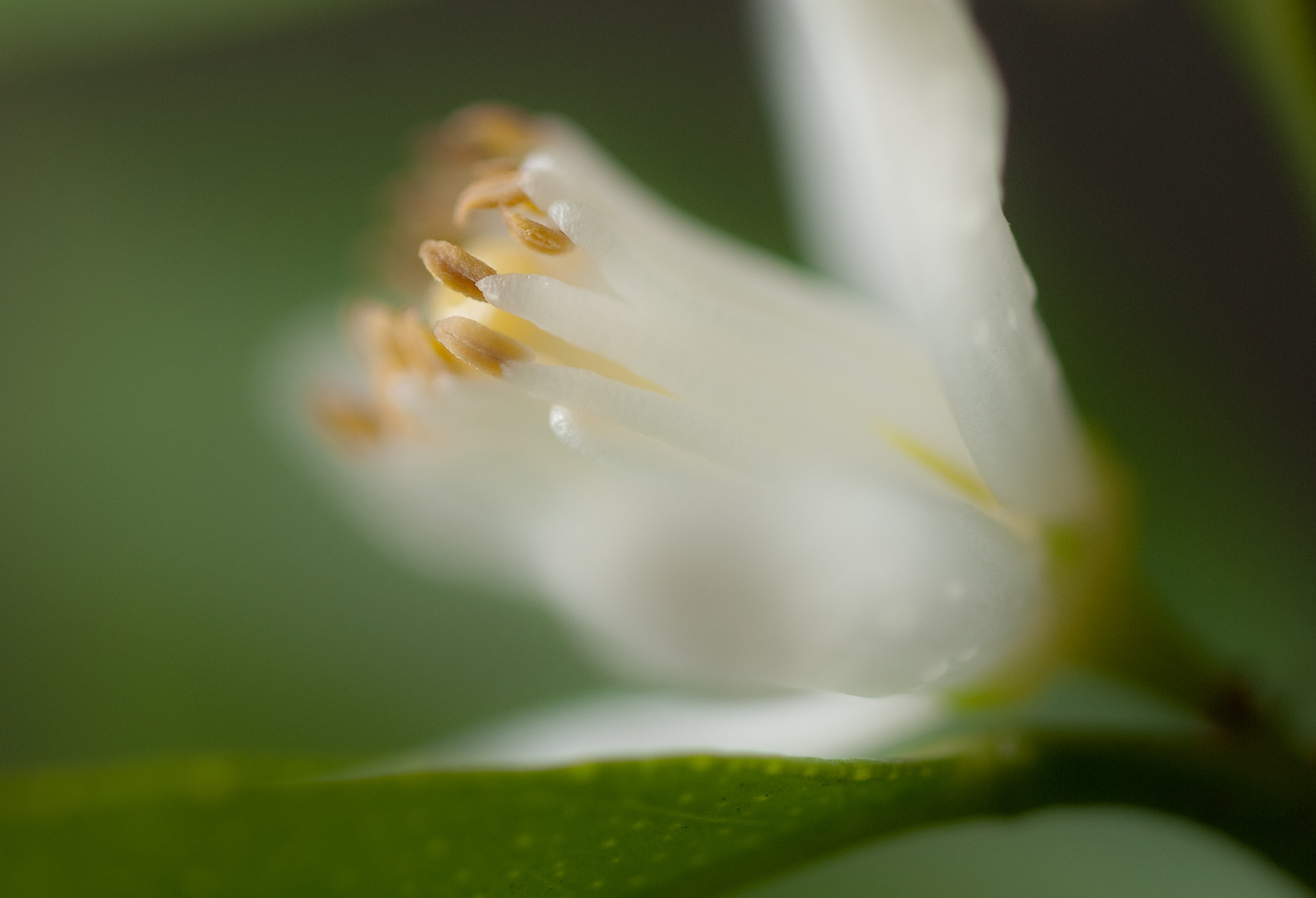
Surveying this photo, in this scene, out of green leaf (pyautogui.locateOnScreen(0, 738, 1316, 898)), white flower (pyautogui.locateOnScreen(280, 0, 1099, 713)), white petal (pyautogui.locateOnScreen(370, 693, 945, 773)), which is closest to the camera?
green leaf (pyautogui.locateOnScreen(0, 738, 1316, 898))

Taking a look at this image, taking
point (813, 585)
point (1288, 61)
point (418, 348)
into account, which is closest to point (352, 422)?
point (418, 348)

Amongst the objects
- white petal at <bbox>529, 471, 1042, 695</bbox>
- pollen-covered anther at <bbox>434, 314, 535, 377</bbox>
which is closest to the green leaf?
white petal at <bbox>529, 471, 1042, 695</bbox>

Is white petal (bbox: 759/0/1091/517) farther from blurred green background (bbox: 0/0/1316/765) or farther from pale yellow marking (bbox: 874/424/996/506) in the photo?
blurred green background (bbox: 0/0/1316/765)

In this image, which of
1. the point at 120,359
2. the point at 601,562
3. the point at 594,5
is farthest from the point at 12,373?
the point at 601,562

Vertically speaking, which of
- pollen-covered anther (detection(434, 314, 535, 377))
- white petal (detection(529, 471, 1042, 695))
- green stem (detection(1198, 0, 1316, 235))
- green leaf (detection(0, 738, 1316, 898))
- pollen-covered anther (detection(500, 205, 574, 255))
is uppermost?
green stem (detection(1198, 0, 1316, 235))

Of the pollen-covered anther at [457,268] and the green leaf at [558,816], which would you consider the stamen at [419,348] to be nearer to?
the pollen-covered anther at [457,268]

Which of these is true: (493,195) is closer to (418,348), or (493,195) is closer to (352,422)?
(418,348)

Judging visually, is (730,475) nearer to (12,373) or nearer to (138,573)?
(138,573)
